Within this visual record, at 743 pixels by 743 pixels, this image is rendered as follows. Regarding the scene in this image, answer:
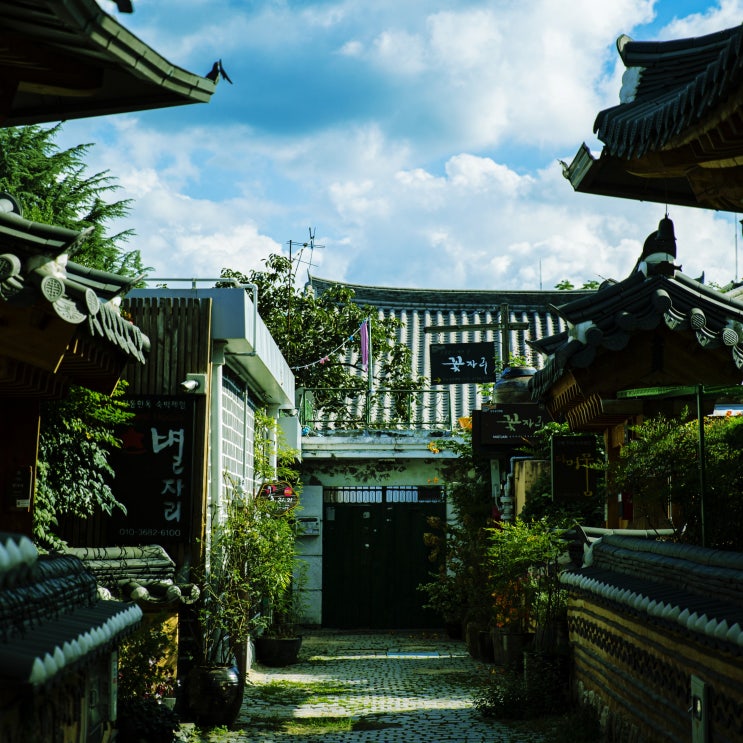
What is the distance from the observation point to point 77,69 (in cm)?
566

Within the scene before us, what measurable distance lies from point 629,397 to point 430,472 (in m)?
11.9

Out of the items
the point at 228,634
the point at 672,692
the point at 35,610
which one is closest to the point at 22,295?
the point at 35,610

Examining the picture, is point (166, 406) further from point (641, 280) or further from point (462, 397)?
point (462, 397)

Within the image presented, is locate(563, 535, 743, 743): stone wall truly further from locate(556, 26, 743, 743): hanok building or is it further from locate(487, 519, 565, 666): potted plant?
locate(487, 519, 565, 666): potted plant

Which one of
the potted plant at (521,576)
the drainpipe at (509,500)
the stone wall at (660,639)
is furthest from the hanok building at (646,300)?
the drainpipe at (509,500)

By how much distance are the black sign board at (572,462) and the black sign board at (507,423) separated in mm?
4398

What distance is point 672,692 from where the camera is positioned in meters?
6.32

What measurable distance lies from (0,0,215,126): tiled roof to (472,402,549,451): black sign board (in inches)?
381

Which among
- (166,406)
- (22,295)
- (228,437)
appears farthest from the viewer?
(228,437)

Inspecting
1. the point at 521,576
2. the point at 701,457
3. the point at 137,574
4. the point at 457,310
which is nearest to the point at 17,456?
the point at 137,574

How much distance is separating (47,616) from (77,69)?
2.87m

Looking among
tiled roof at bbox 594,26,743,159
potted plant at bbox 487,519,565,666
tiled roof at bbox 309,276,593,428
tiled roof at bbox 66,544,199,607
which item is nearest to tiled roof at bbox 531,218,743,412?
tiled roof at bbox 594,26,743,159

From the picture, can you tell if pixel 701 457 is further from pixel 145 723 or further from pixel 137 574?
pixel 137 574

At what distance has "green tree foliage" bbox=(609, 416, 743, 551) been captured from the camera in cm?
729
